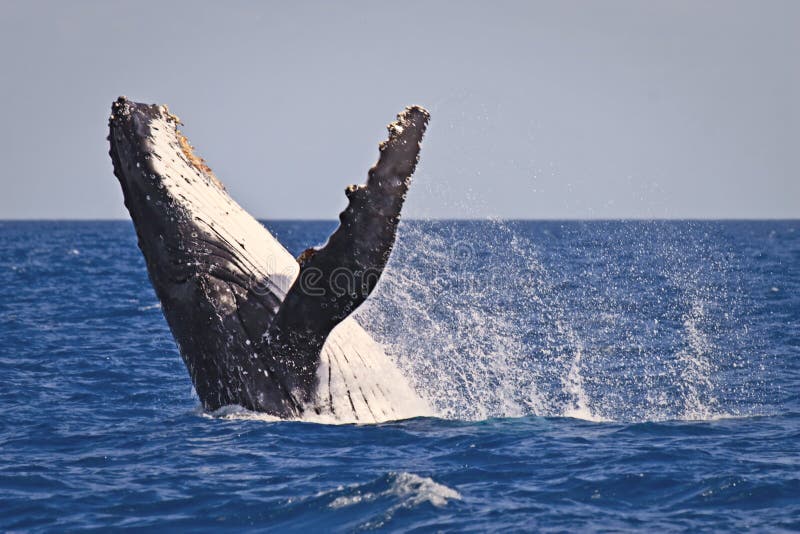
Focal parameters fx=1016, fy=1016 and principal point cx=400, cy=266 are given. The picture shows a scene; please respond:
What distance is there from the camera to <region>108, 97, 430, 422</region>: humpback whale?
32.9ft

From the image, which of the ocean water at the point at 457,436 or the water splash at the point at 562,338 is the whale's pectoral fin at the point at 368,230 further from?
the water splash at the point at 562,338

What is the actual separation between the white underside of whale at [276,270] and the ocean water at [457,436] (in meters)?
0.29

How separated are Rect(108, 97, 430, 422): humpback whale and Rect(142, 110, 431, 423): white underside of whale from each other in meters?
0.01

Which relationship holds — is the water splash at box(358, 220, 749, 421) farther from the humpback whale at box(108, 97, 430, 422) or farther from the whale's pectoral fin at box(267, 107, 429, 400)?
the whale's pectoral fin at box(267, 107, 429, 400)

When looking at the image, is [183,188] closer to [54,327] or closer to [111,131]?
[111,131]

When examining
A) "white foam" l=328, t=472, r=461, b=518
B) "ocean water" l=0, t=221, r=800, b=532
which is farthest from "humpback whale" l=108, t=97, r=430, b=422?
"white foam" l=328, t=472, r=461, b=518

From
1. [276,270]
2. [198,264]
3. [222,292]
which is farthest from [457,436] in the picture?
[198,264]

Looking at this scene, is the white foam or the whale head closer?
the white foam

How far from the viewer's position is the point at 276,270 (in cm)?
1039

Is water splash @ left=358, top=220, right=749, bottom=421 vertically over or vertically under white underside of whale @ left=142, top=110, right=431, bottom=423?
under

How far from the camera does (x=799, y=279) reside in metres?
35.2

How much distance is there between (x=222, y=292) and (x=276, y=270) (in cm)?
61

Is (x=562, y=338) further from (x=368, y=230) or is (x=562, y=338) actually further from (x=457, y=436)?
(x=368, y=230)

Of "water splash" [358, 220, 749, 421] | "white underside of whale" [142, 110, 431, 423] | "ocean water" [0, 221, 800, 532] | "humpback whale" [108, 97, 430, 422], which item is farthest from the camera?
"water splash" [358, 220, 749, 421]
